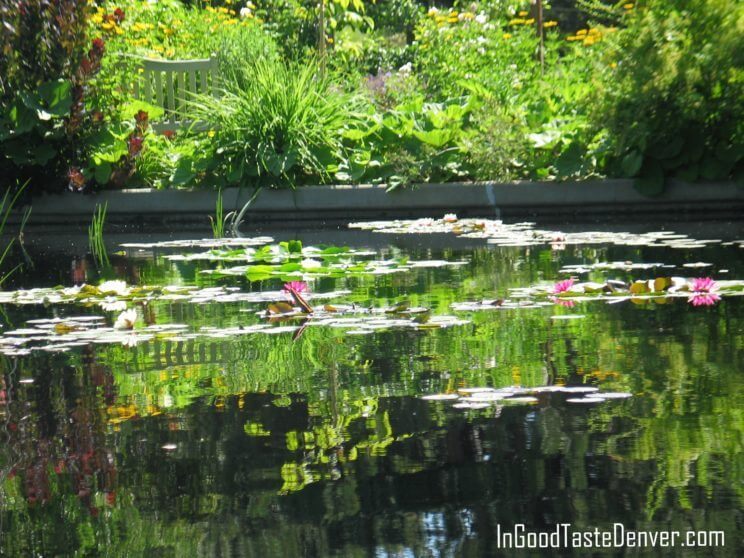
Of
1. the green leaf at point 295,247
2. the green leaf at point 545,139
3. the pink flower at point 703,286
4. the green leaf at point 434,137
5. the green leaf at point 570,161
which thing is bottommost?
the pink flower at point 703,286

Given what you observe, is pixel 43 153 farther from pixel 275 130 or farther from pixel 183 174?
pixel 275 130

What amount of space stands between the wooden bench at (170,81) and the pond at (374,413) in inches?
244

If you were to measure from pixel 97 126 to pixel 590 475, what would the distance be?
10.1m

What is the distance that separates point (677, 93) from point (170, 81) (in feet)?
17.9

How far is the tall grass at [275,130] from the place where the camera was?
11758mm

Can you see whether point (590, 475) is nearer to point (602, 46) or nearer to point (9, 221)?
point (602, 46)

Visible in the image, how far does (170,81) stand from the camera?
44.9ft

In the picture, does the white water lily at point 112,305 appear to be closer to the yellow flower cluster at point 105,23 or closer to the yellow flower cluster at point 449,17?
the yellow flower cluster at point 105,23

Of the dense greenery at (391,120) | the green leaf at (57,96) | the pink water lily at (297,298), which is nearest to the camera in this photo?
the pink water lily at (297,298)

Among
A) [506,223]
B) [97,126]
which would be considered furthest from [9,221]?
[506,223]

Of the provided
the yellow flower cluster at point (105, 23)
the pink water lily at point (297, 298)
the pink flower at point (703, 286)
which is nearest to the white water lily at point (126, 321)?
the pink water lily at point (297, 298)

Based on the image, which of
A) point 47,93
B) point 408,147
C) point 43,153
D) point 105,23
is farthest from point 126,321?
point 105,23

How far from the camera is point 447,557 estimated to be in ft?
8.23

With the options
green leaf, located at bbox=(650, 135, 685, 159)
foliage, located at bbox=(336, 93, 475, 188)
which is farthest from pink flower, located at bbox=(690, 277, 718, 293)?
foliage, located at bbox=(336, 93, 475, 188)
